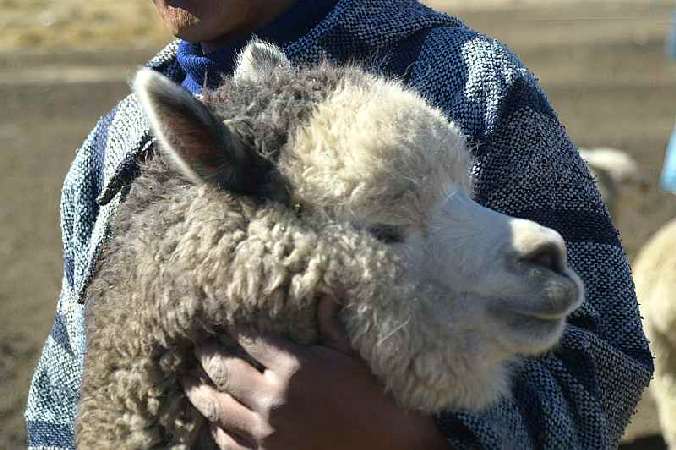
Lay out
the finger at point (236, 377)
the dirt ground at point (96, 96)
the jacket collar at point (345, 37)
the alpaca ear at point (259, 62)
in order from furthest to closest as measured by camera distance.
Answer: the dirt ground at point (96, 96) → the jacket collar at point (345, 37) → the alpaca ear at point (259, 62) → the finger at point (236, 377)

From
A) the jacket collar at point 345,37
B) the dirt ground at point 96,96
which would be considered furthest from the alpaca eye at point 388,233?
the dirt ground at point 96,96

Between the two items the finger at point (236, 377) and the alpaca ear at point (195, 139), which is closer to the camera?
the alpaca ear at point (195, 139)

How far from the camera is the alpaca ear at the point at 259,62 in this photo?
68.8 inches

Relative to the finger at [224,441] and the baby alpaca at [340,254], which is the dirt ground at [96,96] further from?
the finger at [224,441]

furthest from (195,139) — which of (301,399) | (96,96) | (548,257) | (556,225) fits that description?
(96,96)

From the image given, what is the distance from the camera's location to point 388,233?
1.58 m

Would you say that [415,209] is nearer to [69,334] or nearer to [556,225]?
[556,225]

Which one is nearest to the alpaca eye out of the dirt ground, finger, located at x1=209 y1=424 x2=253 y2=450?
finger, located at x1=209 y1=424 x2=253 y2=450

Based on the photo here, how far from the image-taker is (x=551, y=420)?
5.61 ft

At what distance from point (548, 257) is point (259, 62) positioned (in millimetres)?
614

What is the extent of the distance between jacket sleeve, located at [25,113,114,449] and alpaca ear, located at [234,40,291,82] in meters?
0.50

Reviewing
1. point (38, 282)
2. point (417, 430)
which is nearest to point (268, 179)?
point (417, 430)

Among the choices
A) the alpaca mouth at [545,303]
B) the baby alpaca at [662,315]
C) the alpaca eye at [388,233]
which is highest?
the alpaca eye at [388,233]

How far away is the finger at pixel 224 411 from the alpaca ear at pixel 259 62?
53 cm
